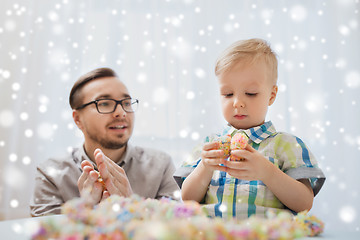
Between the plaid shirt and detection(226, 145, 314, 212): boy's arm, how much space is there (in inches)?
1.3

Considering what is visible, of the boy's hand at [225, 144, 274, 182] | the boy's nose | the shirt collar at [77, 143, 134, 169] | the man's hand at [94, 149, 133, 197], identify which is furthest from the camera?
the shirt collar at [77, 143, 134, 169]

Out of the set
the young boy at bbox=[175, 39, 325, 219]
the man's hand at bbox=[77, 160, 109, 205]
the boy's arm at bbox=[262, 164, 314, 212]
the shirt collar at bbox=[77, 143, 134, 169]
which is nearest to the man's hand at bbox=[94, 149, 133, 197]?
the man's hand at bbox=[77, 160, 109, 205]

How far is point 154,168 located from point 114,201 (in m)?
1.15

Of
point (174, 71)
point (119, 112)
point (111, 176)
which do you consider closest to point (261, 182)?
point (111, 176)

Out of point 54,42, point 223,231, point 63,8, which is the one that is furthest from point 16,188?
point 223,231

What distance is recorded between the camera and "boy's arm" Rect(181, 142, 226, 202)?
85cm

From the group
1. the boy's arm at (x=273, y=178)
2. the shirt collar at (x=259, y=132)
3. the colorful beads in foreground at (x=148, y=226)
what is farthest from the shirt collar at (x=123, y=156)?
the colorful beads in foreground at (x=148, y=226)

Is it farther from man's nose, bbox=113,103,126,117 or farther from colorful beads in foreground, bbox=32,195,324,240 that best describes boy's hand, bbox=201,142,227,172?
man's nose, bbox=113,103,126,117

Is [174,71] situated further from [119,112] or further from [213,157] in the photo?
[213,157]

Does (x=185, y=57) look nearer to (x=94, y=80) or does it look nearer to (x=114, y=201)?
(x=94, y=80)

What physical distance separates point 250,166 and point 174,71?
5.00 ft

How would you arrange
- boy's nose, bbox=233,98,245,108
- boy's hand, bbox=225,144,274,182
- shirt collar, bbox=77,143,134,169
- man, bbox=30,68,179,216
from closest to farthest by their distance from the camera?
boy's hand, bbox=225,144,274,182 → boy's nose, bbox=233,98,245,108 → man, bbox=30,68,179,216 → shirt collar, bbox=77,143,134,169

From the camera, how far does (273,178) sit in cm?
84

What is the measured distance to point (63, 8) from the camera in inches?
93.4
